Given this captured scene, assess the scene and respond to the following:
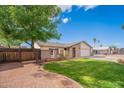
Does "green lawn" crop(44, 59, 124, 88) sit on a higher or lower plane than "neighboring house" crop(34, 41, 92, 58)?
lower

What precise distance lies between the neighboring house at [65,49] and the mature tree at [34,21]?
5.20 m

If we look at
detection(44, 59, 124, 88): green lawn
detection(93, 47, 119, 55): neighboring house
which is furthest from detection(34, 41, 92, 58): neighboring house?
detection(93, 47, 119, 55): neighboring house

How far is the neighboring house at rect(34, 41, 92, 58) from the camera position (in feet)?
69.9

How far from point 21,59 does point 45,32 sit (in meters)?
3.95

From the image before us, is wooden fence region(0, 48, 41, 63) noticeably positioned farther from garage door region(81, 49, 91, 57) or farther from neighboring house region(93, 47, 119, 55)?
neighboring house region(93, 47, 119, 55)

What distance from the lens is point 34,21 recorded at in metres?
13.5

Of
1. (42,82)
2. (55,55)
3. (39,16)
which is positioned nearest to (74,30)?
(39,16)

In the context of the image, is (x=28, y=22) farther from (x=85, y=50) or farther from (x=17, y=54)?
(x=85, y=50)

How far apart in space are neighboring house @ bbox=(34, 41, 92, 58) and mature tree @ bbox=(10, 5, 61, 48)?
5.20 meters

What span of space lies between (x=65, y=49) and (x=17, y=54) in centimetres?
1084

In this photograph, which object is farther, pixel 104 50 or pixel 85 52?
pixel 104 50

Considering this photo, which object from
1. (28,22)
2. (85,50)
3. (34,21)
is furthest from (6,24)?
(85,50)

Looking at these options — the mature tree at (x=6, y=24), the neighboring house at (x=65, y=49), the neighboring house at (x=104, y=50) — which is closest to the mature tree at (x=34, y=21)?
the mature tree at (x=6, y=24)
